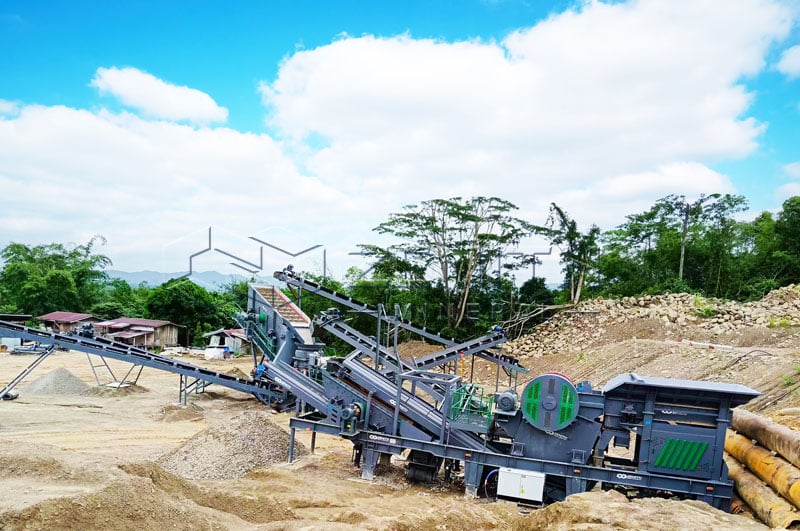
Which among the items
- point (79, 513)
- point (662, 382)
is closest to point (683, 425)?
point (662, 382)

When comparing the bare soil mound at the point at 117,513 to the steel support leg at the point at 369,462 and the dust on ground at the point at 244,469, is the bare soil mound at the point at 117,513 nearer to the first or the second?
the dust on ground at the point at 244,469

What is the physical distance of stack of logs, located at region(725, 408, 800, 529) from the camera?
661cm

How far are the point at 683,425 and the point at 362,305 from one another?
29.0 ft

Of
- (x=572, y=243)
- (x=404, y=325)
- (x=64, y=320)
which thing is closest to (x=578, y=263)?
(x=572, y=243)

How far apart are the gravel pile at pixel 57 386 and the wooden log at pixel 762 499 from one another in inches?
804

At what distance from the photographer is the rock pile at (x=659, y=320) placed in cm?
2277

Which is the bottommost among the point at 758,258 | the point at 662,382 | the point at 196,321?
the point at 196,321

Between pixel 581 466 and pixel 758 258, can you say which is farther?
pixel 758 258

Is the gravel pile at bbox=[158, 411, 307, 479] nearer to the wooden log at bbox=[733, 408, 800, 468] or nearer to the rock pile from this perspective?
the wooden log at bbox=[733, 408, 800, 468]

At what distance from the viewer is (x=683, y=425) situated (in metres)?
8.67

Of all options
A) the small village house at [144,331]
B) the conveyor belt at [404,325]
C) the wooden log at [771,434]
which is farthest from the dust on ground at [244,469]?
the small village house at [144,331]

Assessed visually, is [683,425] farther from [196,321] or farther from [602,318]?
[196,321]

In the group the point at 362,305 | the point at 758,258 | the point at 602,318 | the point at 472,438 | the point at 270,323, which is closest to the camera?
the point at 472,438

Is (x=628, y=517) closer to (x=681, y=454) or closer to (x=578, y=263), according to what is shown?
(x=681, y=454)
